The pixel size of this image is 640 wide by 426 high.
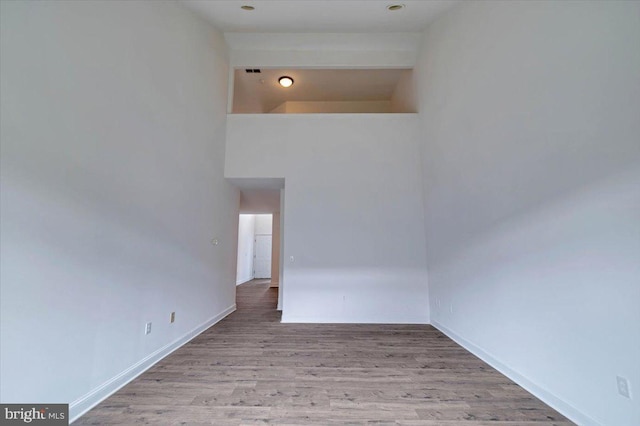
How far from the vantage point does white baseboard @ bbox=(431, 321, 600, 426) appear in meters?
1.65

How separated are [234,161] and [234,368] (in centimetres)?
300

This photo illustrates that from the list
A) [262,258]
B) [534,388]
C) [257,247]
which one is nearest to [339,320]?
[534,388]

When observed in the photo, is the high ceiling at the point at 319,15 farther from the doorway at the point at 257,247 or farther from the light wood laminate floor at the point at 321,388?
the doorway at the point at 257,247

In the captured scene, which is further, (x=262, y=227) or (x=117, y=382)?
(x=262, y=227)

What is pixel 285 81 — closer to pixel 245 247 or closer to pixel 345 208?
pixel 345 208

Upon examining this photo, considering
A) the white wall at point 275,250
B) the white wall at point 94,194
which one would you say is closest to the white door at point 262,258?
the white wall at point 275,250

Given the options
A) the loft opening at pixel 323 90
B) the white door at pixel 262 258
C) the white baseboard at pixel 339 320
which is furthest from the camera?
the white door at pixel 262 258

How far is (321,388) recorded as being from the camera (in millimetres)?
2086

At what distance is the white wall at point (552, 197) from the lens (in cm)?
144

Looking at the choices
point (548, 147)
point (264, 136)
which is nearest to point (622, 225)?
point (548, 147)

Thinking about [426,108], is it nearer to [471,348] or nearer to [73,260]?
[471,348]

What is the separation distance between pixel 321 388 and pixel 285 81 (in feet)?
16.5

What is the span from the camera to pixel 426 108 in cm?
397

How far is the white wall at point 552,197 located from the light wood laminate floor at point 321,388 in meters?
0.37
